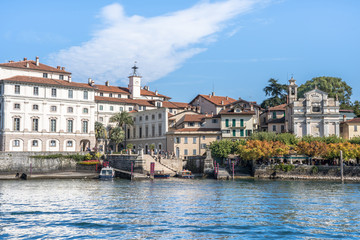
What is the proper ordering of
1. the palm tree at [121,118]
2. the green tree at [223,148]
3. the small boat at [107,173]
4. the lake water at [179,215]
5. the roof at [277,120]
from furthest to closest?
Answer: the palm tree at [121,118]
the roof at [277,120]
the green tree at [223,148]
the small boat at [107,173]
the lake water at [179,215]

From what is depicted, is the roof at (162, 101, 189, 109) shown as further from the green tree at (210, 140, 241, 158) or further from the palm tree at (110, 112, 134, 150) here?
the green tree at (210, 140, 241, 158)

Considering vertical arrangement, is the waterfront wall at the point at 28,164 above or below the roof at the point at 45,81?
below

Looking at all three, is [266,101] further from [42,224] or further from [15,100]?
[42,224]

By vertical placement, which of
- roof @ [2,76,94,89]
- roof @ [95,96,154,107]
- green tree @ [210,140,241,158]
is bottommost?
green tree @ [210,140,241,158]

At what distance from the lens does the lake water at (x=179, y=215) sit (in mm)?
26078

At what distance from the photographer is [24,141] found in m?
77.7

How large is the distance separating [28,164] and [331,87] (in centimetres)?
6485

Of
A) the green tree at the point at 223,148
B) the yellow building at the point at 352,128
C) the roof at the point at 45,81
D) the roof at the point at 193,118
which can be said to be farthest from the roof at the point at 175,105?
the yellow building at the point at 352,128

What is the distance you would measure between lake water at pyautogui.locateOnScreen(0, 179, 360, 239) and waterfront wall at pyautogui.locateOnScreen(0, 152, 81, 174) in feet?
89.6

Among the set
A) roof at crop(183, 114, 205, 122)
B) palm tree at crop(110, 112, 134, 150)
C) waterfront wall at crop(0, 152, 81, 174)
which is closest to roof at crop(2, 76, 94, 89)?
palm tree at crop(110, 112, 134, 150)

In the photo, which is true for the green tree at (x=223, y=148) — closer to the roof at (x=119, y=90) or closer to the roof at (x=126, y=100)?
the roof at (x=126, y=100)

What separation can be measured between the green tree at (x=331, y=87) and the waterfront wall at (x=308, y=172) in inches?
1331

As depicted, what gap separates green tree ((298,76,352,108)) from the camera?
99.2m

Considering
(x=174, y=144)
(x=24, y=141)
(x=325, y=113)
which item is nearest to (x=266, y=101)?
(x=325, y=113)
